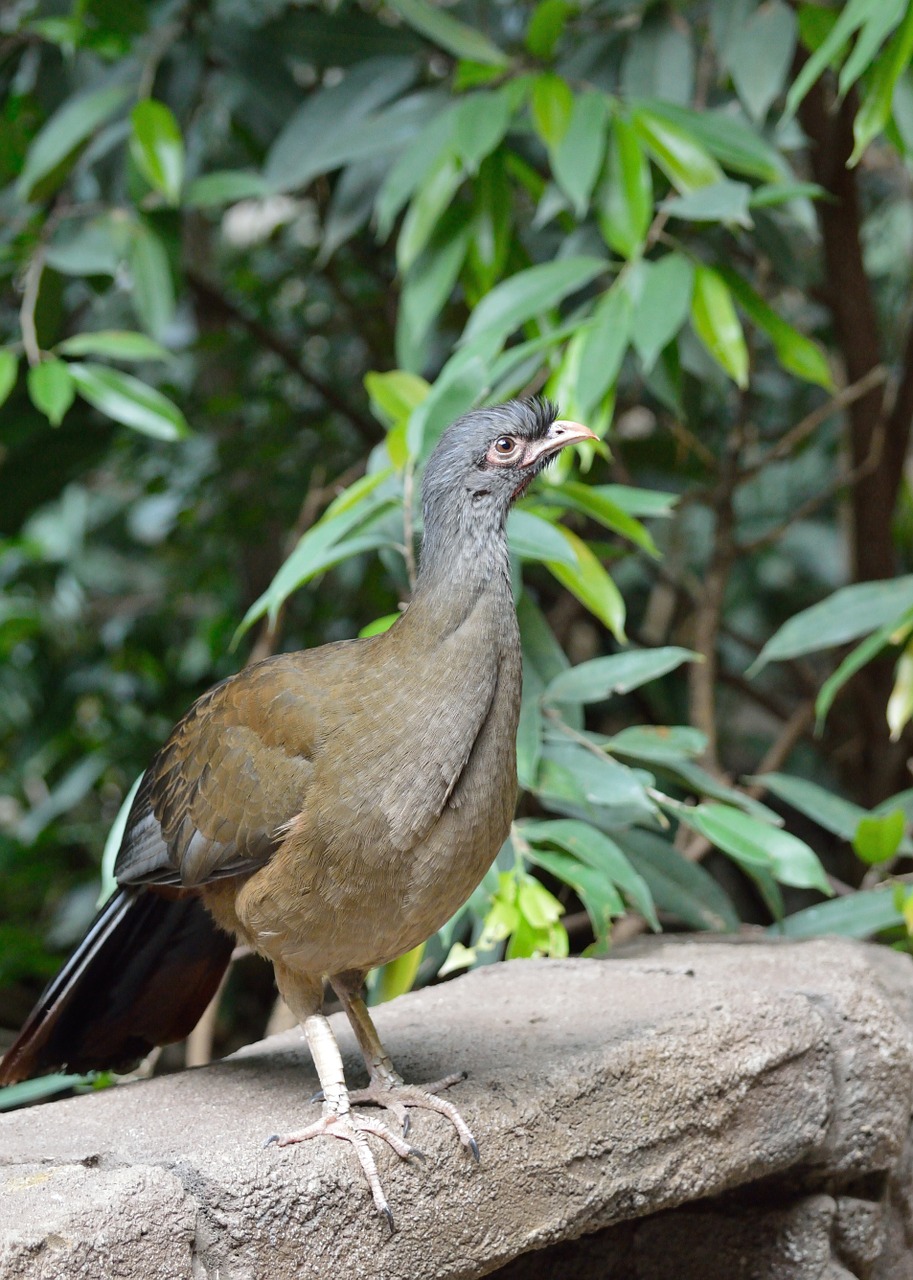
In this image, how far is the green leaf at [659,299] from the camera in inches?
129

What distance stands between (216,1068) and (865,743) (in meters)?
3.06

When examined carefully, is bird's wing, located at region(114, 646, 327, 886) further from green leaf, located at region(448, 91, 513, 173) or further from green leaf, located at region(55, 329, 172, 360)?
green leaf, located at region(448, 91, 513, 173)

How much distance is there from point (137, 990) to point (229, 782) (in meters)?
0.63

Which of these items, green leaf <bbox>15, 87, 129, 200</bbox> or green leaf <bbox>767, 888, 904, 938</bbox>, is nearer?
green leaf <bbox>767, 888, 904, 938</bbox>

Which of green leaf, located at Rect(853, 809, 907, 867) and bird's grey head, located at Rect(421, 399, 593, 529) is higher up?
bird's grey head, located at Rect(421, 399, 593, 529)

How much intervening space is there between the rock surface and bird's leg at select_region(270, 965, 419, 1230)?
0.03m

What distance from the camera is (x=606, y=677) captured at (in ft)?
11.0

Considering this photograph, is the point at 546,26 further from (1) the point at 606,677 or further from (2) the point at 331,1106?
(2) the point at 331,1106

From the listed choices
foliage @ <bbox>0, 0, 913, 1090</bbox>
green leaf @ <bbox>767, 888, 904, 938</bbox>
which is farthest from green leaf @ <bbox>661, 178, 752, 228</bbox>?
green leaf @ <bbox>767, 888, 904, 938</bbox>

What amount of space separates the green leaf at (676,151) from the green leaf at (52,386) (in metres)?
1.58

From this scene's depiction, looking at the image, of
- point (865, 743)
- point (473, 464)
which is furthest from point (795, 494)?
point (473, 464)

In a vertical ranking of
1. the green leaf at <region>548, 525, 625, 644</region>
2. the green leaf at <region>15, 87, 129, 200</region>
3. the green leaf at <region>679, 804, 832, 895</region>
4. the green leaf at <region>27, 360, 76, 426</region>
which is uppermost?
the green leaf at <region>15, 87, 129, 200</region>

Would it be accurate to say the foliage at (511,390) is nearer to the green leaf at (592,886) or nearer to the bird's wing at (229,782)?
the green leaf at (592,886)

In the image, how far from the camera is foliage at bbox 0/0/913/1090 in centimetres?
331
